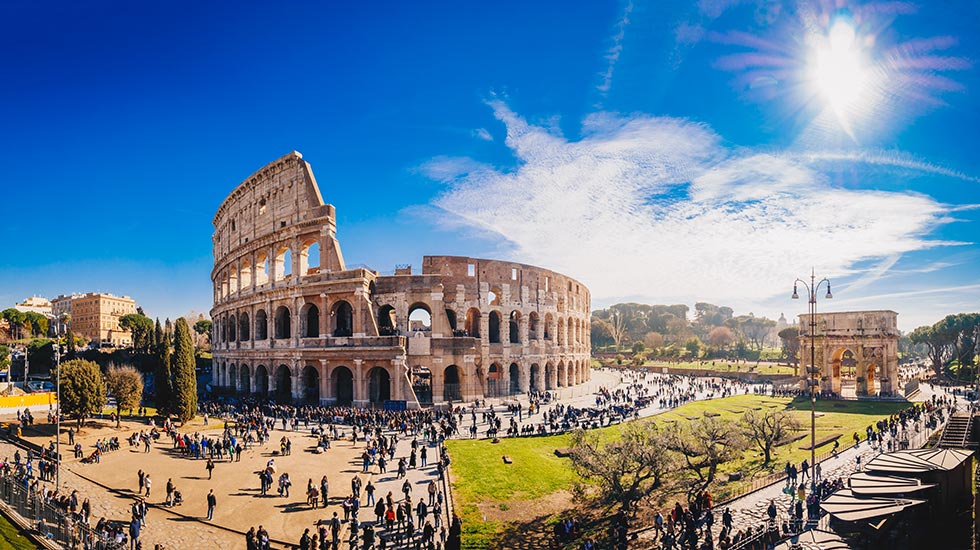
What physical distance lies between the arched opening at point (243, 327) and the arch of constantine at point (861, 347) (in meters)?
52.6

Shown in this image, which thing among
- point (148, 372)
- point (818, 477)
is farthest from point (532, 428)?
point (148, 372)

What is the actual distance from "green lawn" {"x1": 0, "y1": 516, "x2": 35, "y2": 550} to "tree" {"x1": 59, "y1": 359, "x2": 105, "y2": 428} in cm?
1266

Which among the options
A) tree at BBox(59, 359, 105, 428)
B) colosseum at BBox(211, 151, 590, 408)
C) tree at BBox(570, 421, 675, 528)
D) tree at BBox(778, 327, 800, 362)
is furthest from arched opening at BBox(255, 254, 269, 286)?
tree at BBox(778, 327, 800, 362)

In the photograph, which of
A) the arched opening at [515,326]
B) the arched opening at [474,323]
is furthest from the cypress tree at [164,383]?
the arched opening at [515,326]

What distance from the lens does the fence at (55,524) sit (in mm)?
13383

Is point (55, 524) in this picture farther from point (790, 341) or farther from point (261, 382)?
point (790, 341)

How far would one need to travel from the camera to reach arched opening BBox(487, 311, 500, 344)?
149ft

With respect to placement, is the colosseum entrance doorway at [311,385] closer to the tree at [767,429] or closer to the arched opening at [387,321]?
the arched opening at [387,321]

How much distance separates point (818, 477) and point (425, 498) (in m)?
15.6

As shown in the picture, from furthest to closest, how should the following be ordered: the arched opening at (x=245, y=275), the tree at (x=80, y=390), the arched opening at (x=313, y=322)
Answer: the arched opening at (x=245, y=275) → the arched opening at (x=313, y=322) → the tree at (x=80, y=390)

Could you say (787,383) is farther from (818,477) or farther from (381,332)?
(381,332)

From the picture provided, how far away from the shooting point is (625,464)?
689 inches

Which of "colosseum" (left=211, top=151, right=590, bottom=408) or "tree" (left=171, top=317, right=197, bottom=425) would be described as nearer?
"tree" (left=171, top=317, right=197, bottom=425)

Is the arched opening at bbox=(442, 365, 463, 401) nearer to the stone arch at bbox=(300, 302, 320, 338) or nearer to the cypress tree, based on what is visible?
the stone arch at bbox=(300, 302, 320, 338)
